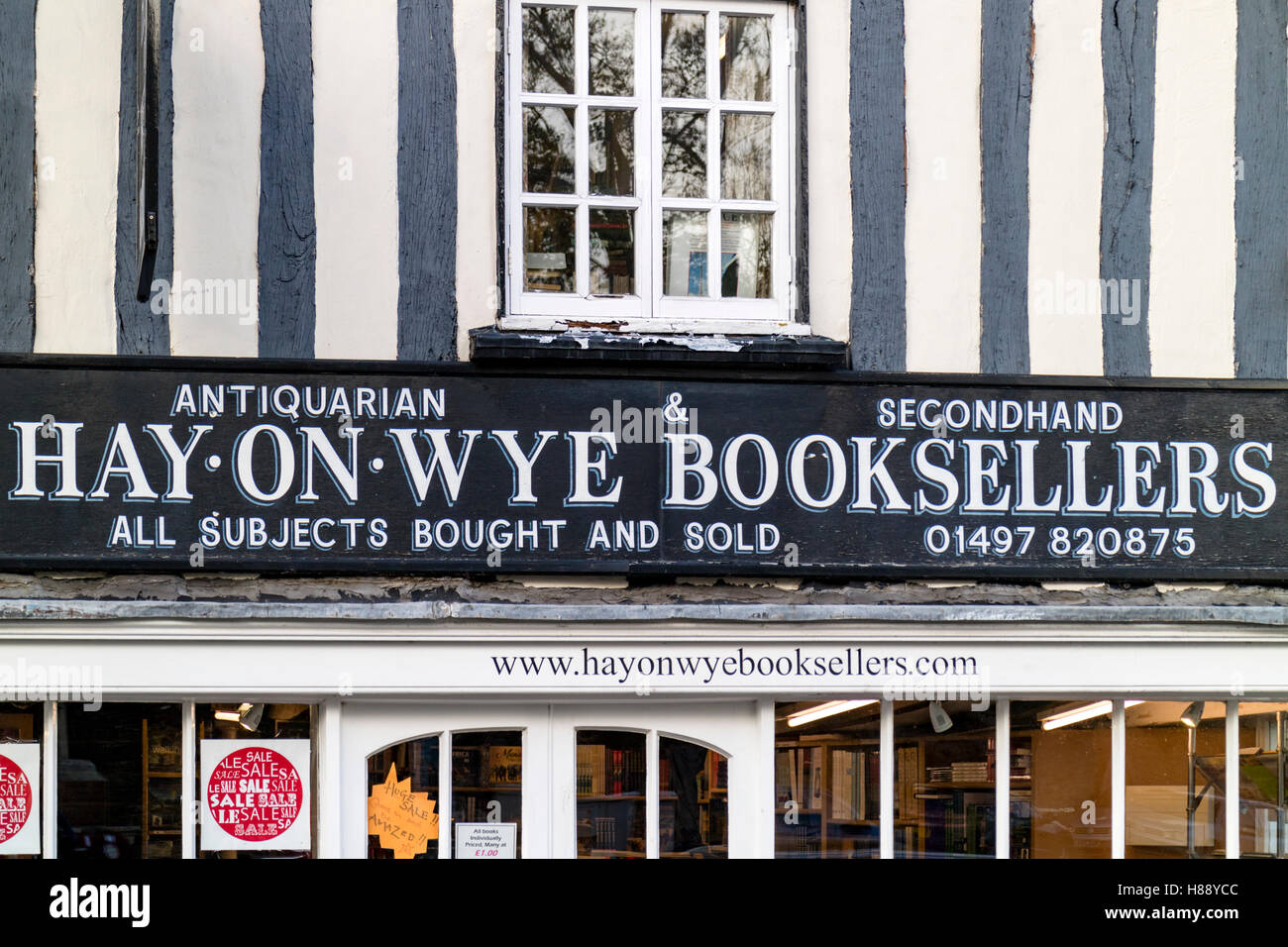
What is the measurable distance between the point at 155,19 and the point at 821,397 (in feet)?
8.84

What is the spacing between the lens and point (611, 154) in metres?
5.32

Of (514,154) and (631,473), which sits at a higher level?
(514,154)

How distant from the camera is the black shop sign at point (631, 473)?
4.98 m

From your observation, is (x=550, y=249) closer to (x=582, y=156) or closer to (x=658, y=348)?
(x=582, y=156)

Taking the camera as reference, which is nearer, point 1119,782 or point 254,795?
point 254,795

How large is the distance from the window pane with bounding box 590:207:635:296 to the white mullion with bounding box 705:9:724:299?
306 millimetres

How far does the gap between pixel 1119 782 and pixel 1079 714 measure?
0.31m

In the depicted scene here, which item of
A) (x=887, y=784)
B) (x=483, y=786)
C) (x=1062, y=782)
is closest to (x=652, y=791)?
(x=483, y=786)

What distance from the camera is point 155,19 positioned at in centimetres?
463

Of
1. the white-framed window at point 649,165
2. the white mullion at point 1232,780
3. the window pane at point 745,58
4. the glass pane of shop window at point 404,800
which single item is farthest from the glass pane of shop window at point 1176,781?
the window pane at point 745,58

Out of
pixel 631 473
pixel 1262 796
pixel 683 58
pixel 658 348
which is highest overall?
pixel 683 58

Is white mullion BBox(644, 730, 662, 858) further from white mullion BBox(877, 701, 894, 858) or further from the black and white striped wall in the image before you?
the black and white striped wall

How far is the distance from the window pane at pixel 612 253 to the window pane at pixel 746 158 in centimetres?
41
